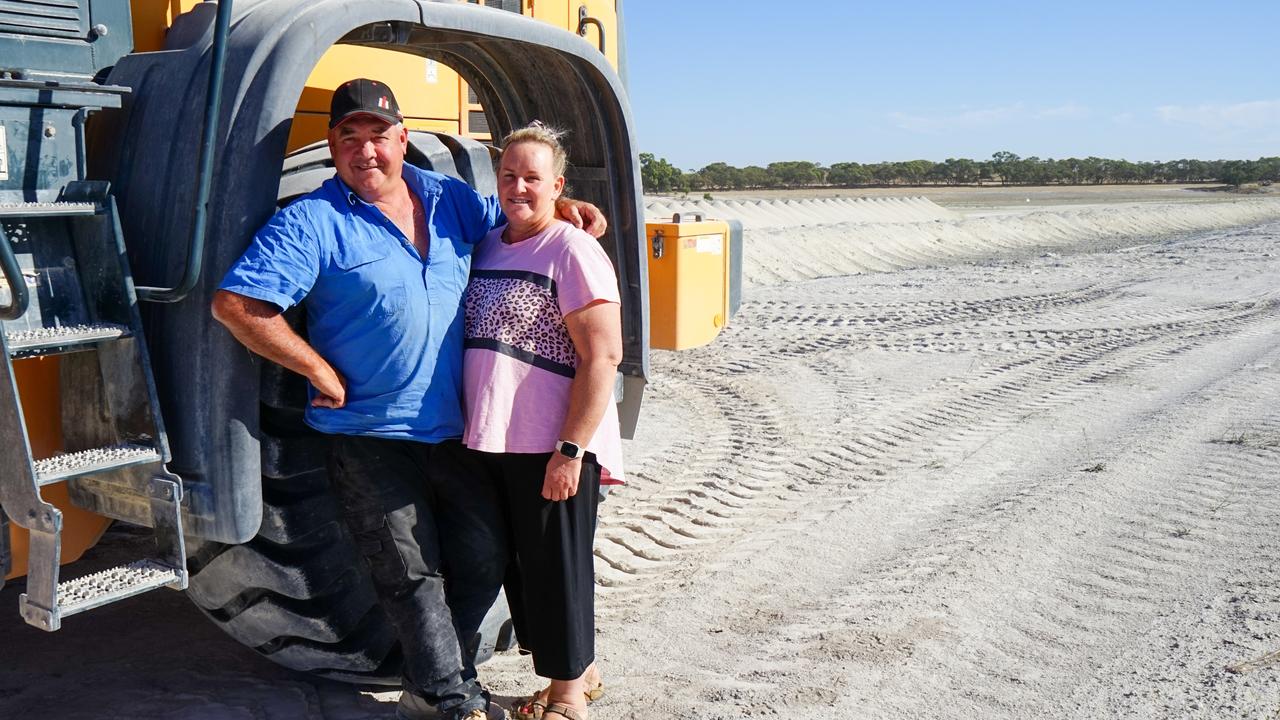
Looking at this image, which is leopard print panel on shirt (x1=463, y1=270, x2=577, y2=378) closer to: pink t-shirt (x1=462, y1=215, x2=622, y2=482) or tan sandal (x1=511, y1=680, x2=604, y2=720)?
pink t-shirt (x1=462, y1=215, x2=622, y2=482)

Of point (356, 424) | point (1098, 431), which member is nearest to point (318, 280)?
→ point (356, 424)

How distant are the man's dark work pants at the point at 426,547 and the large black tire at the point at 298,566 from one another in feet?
0.31

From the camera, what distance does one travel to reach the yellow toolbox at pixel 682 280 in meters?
4.99

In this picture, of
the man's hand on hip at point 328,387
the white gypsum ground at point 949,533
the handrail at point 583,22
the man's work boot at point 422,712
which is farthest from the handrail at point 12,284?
the handrail at point 583,22

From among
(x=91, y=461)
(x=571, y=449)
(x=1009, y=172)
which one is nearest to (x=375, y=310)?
(x=571, y=449)

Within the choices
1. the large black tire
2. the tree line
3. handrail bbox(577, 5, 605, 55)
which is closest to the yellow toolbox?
handrail bbox(577, 5, 605, 55)

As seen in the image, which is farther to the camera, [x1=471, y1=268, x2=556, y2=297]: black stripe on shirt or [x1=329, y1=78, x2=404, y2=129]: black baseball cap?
[x1=471, y1=268, x2=556, y2=297]: black stripe on shirt

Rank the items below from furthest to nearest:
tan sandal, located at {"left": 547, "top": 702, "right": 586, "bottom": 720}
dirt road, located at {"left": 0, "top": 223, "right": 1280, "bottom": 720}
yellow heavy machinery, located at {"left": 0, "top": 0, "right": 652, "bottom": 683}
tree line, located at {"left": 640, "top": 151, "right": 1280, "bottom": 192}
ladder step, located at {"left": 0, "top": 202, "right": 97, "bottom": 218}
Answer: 1. tree line, located at {"left": 640, "top": 151, "right": 1280, "bottom": 192}
2. dirt road, located at {"left": 0, "top": 223, "right": 1280, "bottom": 720}
3. tan sandal, located at {"left": 547, "top": 702, "right": 586, "bottom": 720}
4. yellow heavy machinery, located at {"left": 0, "top": 0, "right": 652, "bottom": 683}
5. ladder step, located at {"left": 0, "top": 202, "right": 97, "bottom": 218}

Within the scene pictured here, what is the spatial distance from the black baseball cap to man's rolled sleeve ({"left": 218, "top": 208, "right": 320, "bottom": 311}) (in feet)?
0.95

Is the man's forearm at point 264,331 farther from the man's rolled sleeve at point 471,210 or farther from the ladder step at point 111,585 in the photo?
the man's rolled sleeve at point 471,210

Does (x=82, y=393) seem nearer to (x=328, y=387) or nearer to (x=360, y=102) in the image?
(x=328, y=387)

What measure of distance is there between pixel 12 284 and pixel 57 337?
0.20m

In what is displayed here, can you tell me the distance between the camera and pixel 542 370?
118 inches

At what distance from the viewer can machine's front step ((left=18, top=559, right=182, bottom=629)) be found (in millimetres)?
2377
